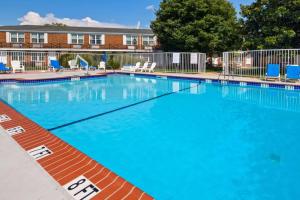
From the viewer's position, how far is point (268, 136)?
587cm

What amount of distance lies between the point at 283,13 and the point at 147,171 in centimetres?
1595

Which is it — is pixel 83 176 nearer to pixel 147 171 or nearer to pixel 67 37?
pixel 147 171

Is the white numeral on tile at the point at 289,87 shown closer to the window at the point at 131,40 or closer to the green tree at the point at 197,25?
the green tree at the point at 197,25

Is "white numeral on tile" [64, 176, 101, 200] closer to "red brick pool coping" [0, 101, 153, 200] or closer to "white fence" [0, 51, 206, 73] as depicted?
"red brick pool coping" [0, 101, 153, 200]

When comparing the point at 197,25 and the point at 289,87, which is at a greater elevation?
the point at 197,25

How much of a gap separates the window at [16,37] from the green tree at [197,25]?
54.2 ft

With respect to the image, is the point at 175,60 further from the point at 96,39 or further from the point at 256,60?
the point at 96,39

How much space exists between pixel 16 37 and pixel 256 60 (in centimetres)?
2713

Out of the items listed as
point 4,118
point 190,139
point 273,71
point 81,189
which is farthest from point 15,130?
point 273,71

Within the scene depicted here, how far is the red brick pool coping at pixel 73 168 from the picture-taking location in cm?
304

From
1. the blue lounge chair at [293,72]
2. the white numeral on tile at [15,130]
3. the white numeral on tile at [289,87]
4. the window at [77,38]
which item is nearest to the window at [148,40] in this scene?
the window at [77,38]

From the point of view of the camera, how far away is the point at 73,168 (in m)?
3.70

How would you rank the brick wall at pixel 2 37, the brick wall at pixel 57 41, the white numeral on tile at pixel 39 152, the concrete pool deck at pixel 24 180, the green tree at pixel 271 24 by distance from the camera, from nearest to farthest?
the concrete pool deck at pixel 24 180 → the white numeral on tile at pixel 39 152 → the green tree at pixel 271 24 → the brick wall at pixel 2 37 → the brick wall at pixel 57 41

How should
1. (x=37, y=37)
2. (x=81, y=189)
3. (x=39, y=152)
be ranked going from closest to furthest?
(x=81, y=189)
(x=39, y=152)
(x=37, y=37)
